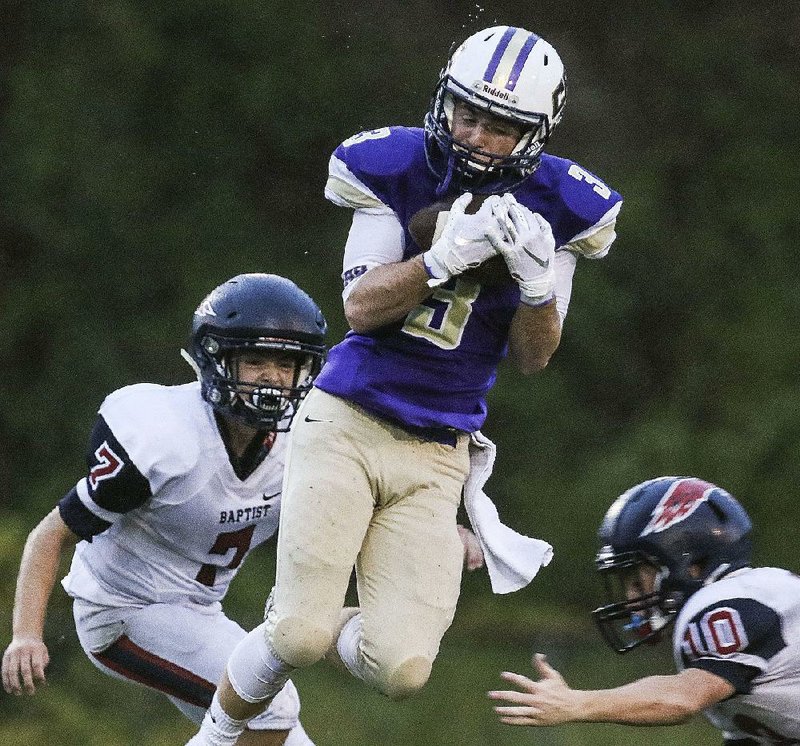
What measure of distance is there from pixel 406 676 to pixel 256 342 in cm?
89

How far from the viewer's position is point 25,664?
390cm

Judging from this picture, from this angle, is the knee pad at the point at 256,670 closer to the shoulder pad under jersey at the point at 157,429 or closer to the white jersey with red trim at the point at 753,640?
the shoulder pad under jersey at the point at 157,429

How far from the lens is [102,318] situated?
8852mm

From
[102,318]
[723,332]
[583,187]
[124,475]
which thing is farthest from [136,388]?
[723,332]

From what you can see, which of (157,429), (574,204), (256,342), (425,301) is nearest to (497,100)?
(574,204)

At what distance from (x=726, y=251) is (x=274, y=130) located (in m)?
2.46

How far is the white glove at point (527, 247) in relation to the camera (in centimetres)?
362

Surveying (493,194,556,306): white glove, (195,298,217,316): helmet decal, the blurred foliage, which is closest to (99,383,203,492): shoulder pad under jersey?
(195,298,217,316): helmet decal

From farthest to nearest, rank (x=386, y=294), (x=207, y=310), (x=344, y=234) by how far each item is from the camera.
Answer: (x=344, y=234) → (x=207, y=310) → (x=386, y=294)

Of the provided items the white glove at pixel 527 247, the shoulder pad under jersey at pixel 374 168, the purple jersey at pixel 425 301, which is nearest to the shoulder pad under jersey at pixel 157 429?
the purple jersey at pixel 425 301

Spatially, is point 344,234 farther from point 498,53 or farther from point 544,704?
point 544,704

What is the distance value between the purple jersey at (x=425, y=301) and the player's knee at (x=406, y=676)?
531 mm

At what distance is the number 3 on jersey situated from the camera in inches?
152

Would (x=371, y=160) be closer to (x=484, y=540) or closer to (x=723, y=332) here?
(x=484, y=540)
